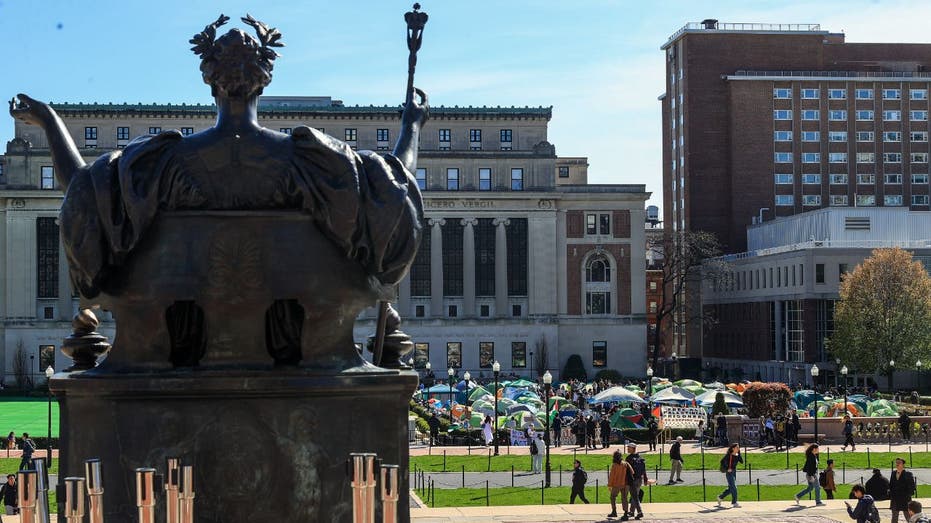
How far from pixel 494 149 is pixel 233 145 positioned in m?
107

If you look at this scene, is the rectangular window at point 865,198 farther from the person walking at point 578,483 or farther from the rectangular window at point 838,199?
the person walking at point 578,483

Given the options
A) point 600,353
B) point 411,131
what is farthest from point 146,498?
point 600,353

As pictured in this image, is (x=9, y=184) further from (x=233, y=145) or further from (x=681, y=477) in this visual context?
(x=233, y=145)

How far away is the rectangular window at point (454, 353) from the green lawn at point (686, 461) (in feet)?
210

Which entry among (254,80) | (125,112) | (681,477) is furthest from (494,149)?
(254,80)

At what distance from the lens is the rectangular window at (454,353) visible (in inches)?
4311

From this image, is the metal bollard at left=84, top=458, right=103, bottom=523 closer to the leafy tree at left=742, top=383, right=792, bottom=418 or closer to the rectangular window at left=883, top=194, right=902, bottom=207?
the leafy tree at left=742, top=383, right=792, bottom=418

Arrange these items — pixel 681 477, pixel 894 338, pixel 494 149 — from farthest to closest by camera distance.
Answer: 1. pixel 494 149
2. pixel 894 338
3. pixel 681 477

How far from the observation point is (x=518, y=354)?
362ft

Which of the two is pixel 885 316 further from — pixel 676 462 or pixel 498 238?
pixel 676 462

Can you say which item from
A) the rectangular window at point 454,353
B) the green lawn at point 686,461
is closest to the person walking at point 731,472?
the green lawn at point 686,461

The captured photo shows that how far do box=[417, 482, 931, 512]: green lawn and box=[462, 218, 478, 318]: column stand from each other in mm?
75569

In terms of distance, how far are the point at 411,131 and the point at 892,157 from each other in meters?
125

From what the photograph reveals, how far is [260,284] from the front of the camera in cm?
689
